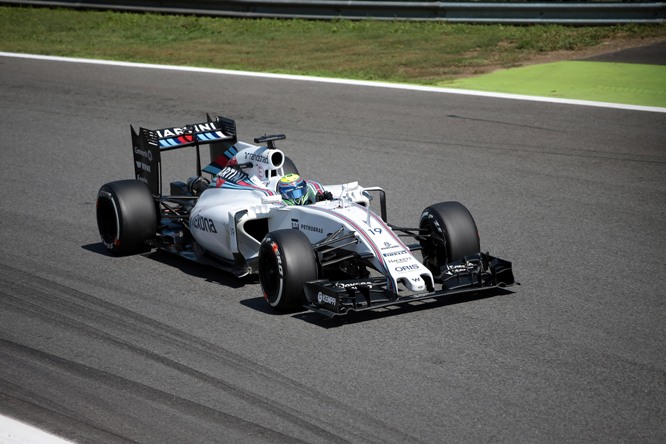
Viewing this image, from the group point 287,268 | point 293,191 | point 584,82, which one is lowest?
point 287,268

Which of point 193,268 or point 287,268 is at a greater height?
point 287,268

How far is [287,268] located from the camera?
24.5 ft

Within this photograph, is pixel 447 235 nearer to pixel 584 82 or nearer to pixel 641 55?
pixel 584 82

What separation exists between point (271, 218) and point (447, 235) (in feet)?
5.22

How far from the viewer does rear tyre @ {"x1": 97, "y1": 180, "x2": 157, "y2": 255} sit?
9133 millimetres

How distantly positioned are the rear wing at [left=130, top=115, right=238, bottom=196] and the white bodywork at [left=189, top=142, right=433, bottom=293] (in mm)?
731

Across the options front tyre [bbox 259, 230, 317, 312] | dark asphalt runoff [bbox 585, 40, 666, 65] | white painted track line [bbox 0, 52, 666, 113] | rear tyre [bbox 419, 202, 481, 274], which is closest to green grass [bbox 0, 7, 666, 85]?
white painted track line [bbox 0, 52, 666, 113]

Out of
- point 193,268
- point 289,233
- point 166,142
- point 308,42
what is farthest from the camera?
point 308,42

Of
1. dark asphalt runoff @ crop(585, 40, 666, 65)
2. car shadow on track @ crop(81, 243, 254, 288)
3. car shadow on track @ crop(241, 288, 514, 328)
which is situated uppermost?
dark asphalt runoff @ crop(585, 40, 666, 65)

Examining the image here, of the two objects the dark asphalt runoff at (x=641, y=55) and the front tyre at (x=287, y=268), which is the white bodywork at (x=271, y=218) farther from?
the dark asphalt runoff at (x=641, y=55)

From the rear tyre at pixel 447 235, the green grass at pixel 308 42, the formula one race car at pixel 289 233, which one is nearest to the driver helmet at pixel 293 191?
the formula one race car at pixel 289 233

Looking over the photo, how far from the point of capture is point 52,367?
22.1ft

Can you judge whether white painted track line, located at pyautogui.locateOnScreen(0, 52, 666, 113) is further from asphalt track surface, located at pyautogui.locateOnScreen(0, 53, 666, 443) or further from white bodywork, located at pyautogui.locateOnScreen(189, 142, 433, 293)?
white bodywork, located at pyautogui.locateOnScreen(189, 142, 433, 293)

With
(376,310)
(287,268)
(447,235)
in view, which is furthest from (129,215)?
(447,235)
